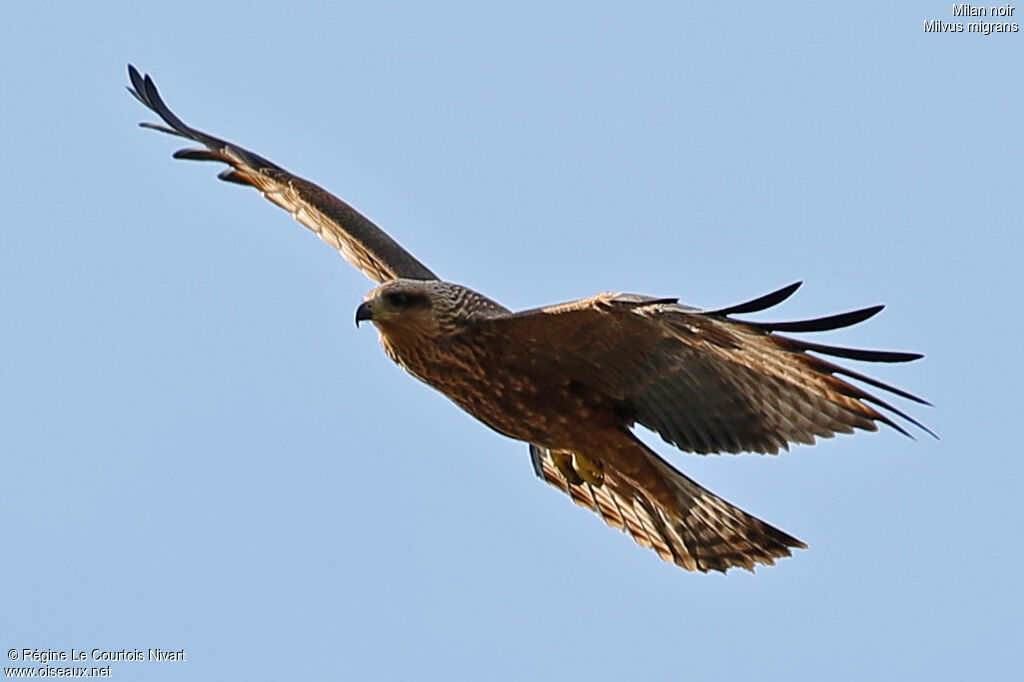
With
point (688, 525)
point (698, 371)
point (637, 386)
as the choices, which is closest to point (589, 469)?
point (688, 525)

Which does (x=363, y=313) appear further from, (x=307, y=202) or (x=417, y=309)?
(x=307, y=202)

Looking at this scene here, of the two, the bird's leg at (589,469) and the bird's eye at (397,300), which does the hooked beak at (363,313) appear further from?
the bird's leg at (589,469)

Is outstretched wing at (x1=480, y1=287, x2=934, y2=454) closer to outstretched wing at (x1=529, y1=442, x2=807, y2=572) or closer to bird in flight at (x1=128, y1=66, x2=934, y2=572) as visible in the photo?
bird in flight at (x1=128, y1=66, x2=934, y2=572)

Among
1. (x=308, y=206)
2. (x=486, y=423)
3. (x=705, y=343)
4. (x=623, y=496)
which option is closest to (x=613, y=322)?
(x=705, y=343)

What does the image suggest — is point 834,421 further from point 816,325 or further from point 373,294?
point 373,294

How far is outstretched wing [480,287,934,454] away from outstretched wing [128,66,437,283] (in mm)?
1597

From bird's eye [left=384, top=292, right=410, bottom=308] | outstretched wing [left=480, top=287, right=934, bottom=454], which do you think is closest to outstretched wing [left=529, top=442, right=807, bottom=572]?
outstretched wing [left=480, top=287, right=934, bottom=454]

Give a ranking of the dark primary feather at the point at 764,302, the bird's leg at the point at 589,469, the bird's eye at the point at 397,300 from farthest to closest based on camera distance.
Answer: the bird's leg at the point at 589,469 < the bird's eye at the point at 397,300 < the dark primary feather at the point at 764,302

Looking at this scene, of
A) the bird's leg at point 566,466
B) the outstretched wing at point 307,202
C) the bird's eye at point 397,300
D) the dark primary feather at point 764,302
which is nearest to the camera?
the dark primary feather at point 764,302

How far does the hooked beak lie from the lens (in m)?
8.95

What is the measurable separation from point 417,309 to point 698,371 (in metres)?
1.50

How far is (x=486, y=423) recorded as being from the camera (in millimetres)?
9266

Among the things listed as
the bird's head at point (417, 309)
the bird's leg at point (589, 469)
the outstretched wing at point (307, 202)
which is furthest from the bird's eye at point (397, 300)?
the bird's leg at point (589, 469)

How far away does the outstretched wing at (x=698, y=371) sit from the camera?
819 centimetres
